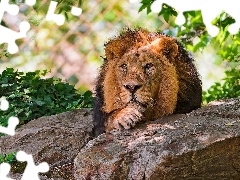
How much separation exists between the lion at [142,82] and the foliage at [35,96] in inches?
72.5

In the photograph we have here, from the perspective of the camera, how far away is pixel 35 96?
6.23 meters

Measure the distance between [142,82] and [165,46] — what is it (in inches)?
14.5

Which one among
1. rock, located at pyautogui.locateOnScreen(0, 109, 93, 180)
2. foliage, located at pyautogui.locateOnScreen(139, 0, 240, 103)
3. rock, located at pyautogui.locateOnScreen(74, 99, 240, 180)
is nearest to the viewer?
rock, located at pyautogui.locateOnScreen(74, 99, 240, 180)

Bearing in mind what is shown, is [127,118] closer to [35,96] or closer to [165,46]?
[165,46]

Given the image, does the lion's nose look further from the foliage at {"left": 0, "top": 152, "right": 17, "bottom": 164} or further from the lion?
the foliage at {"left": 0, "top": 152, "right": 17, "bottom": 164}

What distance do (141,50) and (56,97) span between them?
2.68 meters

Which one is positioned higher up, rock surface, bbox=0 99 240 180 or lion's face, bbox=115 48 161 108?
lion's face, bbox=115 48 161 108

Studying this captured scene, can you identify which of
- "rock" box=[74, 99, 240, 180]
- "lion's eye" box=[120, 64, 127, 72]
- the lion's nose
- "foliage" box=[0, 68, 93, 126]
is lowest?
"rock" box=[74, 99, 240, 180]

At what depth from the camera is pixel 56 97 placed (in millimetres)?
6359

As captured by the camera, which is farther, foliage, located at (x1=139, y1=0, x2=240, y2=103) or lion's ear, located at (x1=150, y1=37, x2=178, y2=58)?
foliage, located at (x1=139, y1=0, x2=240, y2=103)

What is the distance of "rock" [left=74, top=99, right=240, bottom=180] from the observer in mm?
3029

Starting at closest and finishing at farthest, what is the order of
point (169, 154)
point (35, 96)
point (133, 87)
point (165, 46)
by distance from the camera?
point (169, 154) < point (133, 87) < point (165, 46) < point (35, 96)

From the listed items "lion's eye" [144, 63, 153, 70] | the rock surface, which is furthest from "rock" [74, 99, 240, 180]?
"lion's eye" [144, 63, 153, 70]

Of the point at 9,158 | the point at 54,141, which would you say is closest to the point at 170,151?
the point at 9,158
